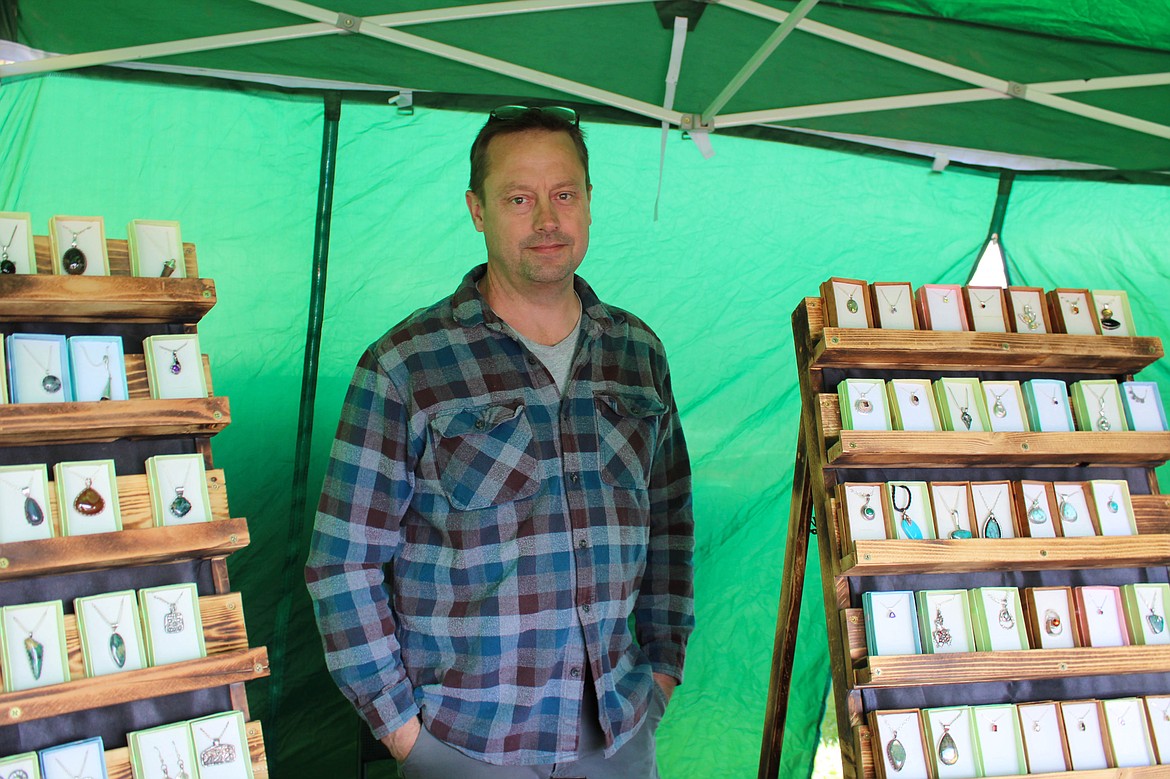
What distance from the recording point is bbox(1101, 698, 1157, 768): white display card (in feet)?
6.63

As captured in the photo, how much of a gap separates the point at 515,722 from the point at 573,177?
3.54ft

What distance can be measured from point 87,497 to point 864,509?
56.3 inches

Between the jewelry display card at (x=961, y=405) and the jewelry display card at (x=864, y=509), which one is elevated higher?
the jewelry display card at (x=961, y=405)

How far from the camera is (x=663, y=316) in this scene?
2.92 metres

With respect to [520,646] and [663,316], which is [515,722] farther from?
[663,316]

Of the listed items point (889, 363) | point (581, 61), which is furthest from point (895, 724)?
point (581, 61)

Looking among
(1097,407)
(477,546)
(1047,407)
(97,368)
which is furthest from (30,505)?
(1097,407)

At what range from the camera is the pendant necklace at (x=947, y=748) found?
1.96 meters

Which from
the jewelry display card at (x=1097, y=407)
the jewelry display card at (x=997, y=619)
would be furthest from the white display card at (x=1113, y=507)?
the jewelry display card at (x=997, y=619)

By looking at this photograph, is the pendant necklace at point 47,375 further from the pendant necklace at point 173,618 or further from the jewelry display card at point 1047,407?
the jewelry display card at point 1047,407

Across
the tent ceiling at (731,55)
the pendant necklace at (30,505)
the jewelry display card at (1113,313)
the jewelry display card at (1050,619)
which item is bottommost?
the jewelry display card at (1050,619)

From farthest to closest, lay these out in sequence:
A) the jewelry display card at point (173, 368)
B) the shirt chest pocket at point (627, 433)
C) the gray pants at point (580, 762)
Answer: the shirt chest pocket at point (627, 433) < the gray pants at point (580, 762) < the jewelry display card at point (173, 368)

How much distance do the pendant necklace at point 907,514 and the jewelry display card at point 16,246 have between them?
1.65 metres

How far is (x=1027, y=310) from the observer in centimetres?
228
